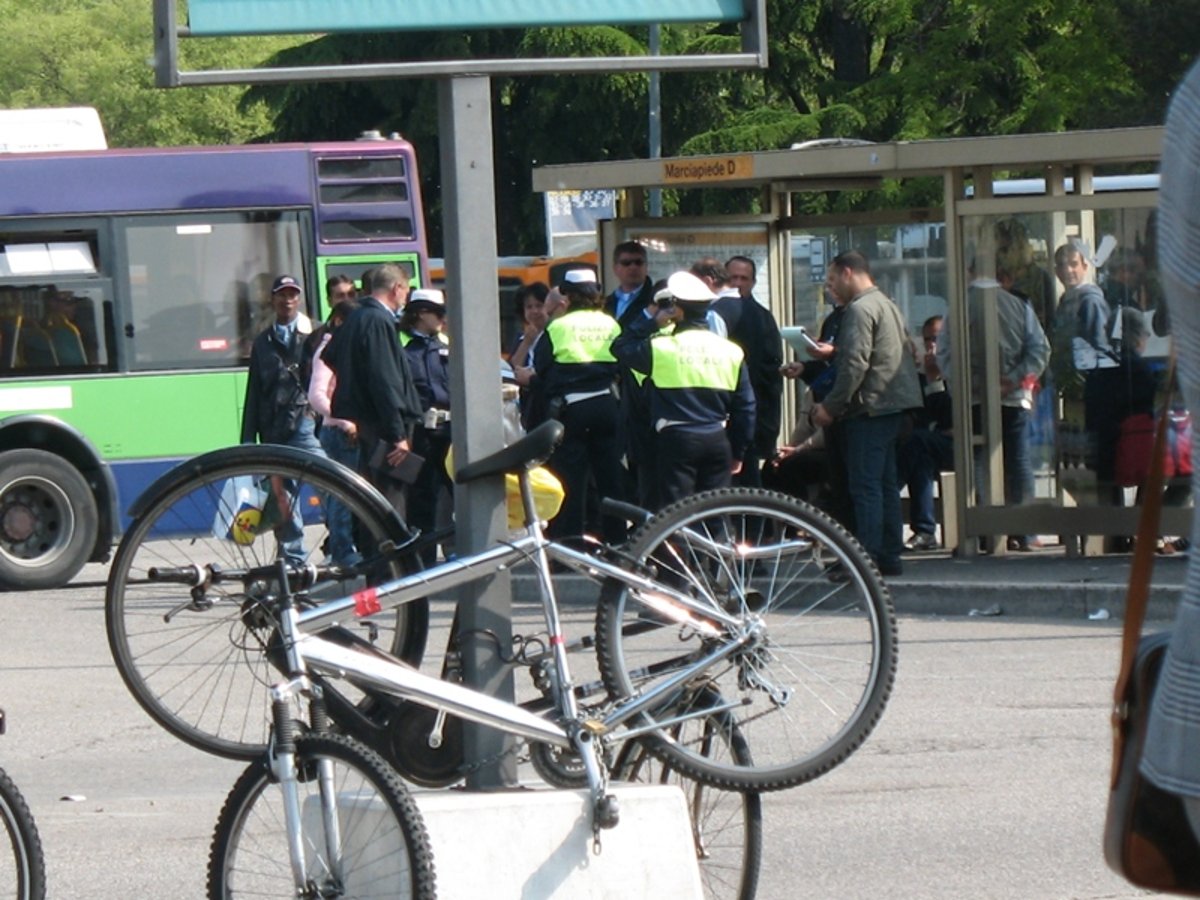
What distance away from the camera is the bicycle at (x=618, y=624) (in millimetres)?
4457

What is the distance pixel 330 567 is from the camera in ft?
15.1

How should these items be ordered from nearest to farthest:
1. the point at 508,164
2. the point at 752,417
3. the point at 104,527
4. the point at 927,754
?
the point at 927,754 → the point at 752,417 → the point at 104,527 → the point at 508,164

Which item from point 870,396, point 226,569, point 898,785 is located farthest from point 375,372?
point 226,569

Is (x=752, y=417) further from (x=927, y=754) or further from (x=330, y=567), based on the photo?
(x=330, y=567)

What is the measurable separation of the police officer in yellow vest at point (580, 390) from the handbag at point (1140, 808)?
32.0 ft

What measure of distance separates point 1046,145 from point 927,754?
5372 mm

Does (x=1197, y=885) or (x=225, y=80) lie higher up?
(x=225, y=80)

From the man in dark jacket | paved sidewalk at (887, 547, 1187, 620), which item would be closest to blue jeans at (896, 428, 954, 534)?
paved sidewalk at (887, 547, 1187, 620)

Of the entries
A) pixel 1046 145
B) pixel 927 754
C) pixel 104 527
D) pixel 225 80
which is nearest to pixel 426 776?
pixel 225 80

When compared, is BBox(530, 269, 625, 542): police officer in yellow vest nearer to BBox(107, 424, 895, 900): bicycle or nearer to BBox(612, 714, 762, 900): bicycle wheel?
BBox(612, 714, 762, 900): bicycle wheel

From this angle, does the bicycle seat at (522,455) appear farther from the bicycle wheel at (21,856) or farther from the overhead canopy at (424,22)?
the bicycle wheel at (21,856)

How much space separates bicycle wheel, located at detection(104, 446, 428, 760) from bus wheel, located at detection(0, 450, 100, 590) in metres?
9.92

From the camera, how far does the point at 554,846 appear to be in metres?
4.50

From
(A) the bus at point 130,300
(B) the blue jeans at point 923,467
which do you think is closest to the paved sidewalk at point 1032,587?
(B) the blue jeans at point 923,467
